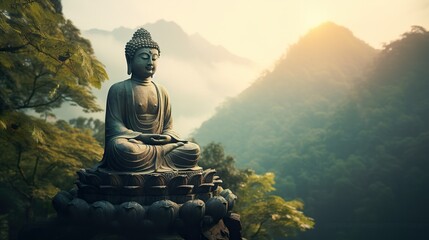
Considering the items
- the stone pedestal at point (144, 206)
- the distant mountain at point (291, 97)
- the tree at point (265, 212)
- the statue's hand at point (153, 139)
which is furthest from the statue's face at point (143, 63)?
the distant mountain at point (291, 97)

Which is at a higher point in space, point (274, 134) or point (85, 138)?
A: point (274, 134)

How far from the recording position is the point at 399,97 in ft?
88.0

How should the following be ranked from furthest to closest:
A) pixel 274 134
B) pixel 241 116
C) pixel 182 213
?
pixel 241 116 < pixel 274 134 < pixel 182 213

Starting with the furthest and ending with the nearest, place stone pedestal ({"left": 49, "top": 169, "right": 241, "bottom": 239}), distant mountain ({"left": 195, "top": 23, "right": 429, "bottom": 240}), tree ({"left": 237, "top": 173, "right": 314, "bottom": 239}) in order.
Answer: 1. distant mountain ({"left": 195, "top": 23, "right": 429, "bottom": 240})
2. tree ({"left": 237, "top": 173, "right": 314, "bottom": 239})
3. stone pedestal ({"left": 49, "top": 169, "right": 241, "bottom": 239})

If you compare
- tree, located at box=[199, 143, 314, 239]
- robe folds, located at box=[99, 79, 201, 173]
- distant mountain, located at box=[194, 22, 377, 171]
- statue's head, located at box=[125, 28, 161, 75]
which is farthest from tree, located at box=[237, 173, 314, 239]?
distant mountain, located at box=[194, 22, 377, 171]

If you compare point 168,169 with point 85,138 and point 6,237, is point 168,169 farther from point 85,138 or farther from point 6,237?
point 6,237

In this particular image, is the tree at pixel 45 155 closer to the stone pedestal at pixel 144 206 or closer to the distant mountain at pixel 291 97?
the stone pedestal at pixel 144 206

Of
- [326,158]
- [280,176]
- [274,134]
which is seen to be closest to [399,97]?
[326,158]

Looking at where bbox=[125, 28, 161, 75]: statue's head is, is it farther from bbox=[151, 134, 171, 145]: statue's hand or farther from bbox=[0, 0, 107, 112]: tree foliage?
bbox=[151, 134, 171, 145]: statue's hand

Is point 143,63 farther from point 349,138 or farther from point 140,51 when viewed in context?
point 349,138

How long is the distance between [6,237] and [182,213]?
8981 millimetres

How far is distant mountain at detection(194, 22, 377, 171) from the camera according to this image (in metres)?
36.3

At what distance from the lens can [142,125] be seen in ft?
19.4

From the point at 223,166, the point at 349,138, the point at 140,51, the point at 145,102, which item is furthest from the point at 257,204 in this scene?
the point at 349,138
